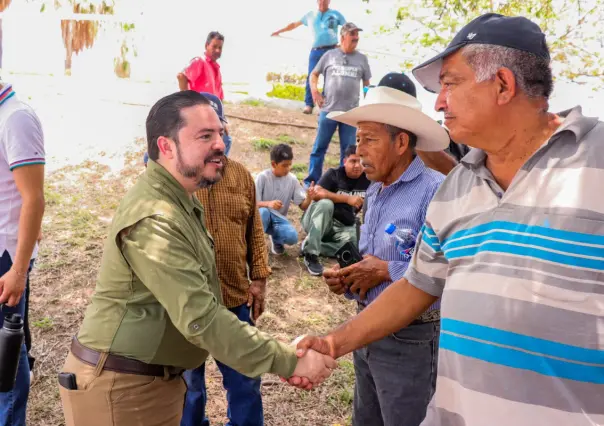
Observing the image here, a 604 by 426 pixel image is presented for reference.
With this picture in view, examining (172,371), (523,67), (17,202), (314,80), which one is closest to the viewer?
(523,67)

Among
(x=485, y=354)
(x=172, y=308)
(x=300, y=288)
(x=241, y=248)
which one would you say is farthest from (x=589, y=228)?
(x=300, y=288)

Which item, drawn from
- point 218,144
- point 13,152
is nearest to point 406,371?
point 218,144

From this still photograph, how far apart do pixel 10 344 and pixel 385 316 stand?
195 centimetres

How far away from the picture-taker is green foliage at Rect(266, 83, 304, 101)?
1356cm

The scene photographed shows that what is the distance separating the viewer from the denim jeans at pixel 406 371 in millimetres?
2525

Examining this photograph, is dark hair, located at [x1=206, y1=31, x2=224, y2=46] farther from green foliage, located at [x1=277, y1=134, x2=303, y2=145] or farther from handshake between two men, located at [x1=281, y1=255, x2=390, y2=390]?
handshake between two men, located at [x1=281, y1=255, x2=390, y2=390]

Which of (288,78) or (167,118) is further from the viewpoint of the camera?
(288,78)

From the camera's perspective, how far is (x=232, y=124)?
11.2m

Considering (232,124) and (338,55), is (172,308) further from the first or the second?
(232,124)

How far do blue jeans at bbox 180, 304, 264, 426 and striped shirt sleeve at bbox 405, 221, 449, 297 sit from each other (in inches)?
67.1

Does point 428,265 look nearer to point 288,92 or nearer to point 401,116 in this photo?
point 401,116

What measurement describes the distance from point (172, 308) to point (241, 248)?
139 centimetres

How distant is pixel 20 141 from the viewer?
270 cm

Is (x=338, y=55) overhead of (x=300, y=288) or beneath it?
overhead
